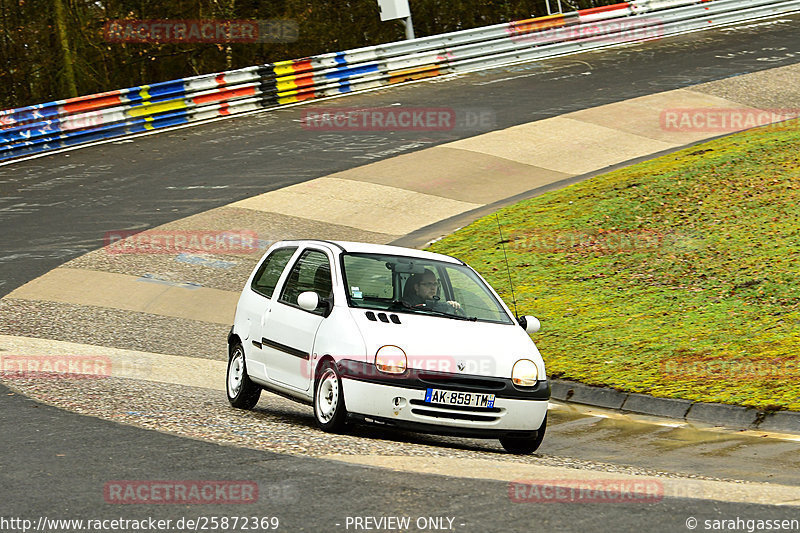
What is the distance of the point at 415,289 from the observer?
909cm

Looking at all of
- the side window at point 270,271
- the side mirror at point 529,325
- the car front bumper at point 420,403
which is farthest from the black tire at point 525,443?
the side window at point 270,271

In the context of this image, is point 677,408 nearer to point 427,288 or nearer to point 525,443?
point 525,443

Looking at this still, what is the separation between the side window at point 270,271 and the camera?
9969 millimetres

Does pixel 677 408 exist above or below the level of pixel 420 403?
below

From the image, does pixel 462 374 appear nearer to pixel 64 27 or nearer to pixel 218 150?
pixel 218 150

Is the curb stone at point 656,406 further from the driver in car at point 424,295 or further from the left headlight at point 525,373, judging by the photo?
the driver in car at point 424,295

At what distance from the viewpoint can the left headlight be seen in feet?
27.3

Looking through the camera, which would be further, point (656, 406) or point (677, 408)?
point (656, 406)

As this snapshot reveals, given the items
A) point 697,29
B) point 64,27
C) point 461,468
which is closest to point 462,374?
point 461,468

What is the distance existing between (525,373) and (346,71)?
2048 centimetres

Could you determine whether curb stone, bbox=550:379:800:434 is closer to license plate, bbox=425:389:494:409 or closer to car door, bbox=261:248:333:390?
license plate, bbox=425:389:494:409

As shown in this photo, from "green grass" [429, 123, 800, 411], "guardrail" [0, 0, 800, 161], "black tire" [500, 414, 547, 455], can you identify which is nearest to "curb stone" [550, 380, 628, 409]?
"green grass" [429, 123, 800, 411]

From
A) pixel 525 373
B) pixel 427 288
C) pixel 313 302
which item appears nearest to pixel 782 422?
pixel 525 373

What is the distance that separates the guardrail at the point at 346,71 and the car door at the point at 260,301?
14.6 metres
